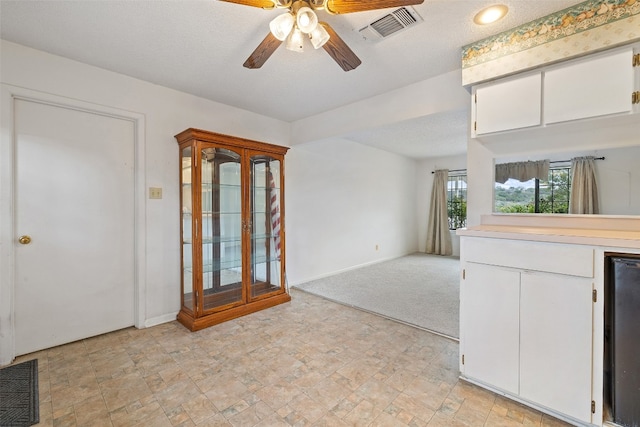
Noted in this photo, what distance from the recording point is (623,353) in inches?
53.7

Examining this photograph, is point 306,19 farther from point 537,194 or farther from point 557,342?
point 557,342

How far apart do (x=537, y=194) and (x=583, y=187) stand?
249 mm

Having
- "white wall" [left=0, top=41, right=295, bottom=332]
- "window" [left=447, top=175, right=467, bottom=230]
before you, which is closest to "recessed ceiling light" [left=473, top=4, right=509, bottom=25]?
"white wall" [left=0, top=41, right=295, bottom=332]

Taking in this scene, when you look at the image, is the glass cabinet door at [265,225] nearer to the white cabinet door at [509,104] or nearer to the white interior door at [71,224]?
the white interior door at [71,224]

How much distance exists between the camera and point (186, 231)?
2846 millimetres

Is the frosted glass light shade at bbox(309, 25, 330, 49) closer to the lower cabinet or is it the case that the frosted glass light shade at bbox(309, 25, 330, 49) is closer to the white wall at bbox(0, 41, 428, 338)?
the lower cabinet

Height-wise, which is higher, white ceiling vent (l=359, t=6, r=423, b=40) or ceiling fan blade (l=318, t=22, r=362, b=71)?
white ceiling vent (l=359, t=6, r=423, b=40)

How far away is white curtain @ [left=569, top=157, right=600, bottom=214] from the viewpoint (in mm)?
1834

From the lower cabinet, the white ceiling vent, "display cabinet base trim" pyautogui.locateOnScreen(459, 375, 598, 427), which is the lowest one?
"display cabinet base trim" pyautogui.locateOnScreen(459, 375, 598, 427)

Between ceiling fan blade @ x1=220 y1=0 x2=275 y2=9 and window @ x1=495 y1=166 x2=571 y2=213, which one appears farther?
window @ x1=495 y1=166 x2=571 y2=213

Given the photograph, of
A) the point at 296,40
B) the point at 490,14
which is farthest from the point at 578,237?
the point at 296,40

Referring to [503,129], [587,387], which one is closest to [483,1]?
[503,129]

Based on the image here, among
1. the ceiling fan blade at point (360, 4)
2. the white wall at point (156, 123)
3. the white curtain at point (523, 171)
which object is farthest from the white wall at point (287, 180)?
the white curtain at point (523, 171)

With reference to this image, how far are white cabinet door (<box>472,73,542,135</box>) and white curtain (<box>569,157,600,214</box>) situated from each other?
1.40 feet
